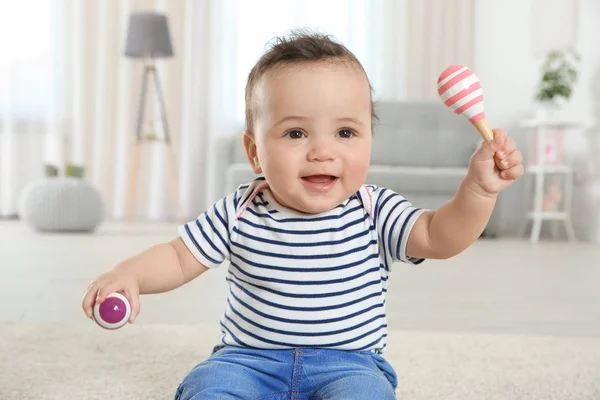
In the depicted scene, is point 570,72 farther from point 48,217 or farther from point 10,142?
point 10,142

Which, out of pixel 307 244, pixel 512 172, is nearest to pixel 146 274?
pixel 307 244

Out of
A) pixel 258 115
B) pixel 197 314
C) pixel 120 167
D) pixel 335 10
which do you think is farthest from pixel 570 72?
pixel 258 115

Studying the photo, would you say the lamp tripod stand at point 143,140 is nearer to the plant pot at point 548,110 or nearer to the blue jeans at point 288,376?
the plant pot at point 548,110

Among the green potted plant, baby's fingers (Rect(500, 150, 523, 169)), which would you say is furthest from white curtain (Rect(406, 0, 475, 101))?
baby's fingers (Rect(500, 150, 523, 169))

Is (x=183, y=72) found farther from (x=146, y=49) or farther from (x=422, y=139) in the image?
(x=422, y=139)

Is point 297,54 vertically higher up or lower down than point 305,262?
higher up

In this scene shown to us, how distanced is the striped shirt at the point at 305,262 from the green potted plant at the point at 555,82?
11.1ft

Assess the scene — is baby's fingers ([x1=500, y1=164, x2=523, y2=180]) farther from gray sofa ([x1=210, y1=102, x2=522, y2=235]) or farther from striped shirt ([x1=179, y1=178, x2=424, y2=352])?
gray sofa ([x1=210, y1=102, x2=522, y2=235])

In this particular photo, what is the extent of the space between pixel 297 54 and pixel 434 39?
4.03 m

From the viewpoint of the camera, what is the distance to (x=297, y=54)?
0.80 metres

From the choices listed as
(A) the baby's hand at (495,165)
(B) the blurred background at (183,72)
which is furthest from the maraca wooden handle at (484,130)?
(B) the blurred background at (183,72)

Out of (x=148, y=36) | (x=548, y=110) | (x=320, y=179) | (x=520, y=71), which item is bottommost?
(x=320, y=179)

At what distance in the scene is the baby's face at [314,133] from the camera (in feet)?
2.58

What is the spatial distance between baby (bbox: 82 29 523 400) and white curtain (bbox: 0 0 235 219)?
3829 mm
